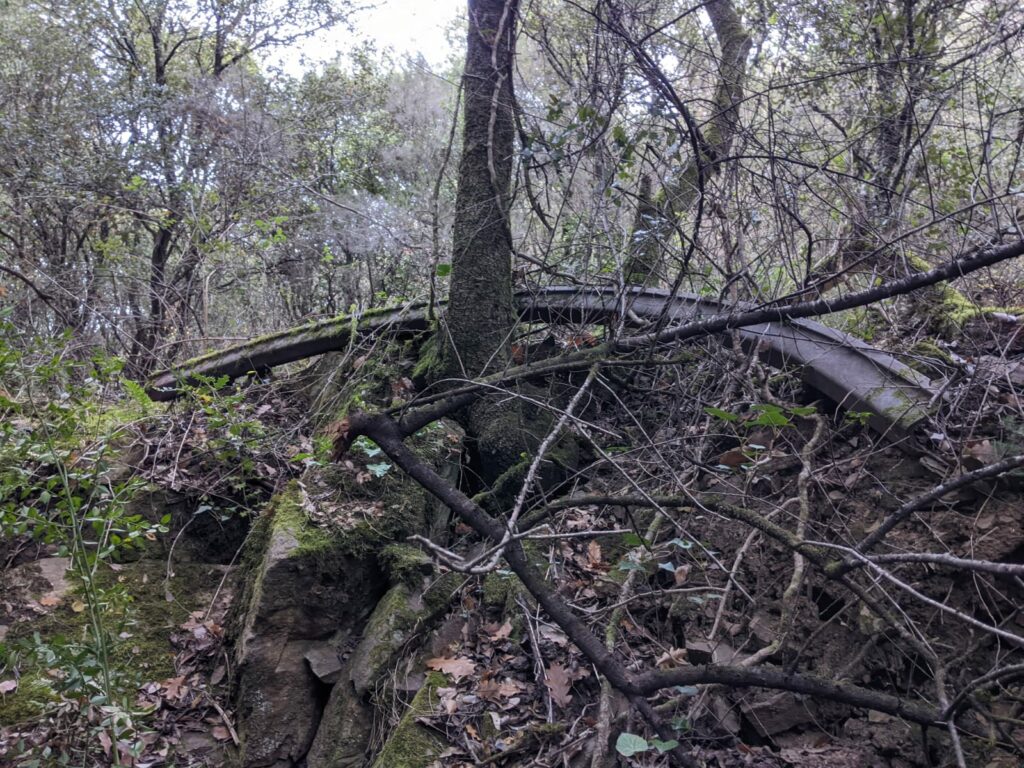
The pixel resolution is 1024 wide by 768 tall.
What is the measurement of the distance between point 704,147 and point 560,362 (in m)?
1.13

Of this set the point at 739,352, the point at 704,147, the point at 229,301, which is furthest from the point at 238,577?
the point at 229,301

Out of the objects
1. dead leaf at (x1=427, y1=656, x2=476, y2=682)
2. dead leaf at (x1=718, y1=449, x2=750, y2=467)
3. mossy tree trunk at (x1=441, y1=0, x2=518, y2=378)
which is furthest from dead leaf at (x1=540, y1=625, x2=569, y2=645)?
mossy tree trunk at (x1=441, y1=0, x2=518, y2=378)

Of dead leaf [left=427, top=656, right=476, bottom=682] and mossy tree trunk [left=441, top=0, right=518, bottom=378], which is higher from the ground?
mossy tree trunk [left=441, top=0, right=518, bottom=378]

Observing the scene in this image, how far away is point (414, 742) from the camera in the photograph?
2.69 metres

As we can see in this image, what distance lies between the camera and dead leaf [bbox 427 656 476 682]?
2955mm

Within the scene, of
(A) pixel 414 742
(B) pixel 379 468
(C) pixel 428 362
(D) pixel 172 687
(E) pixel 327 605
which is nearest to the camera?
(A) pixel 414 742

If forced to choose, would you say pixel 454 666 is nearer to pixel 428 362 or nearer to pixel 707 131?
pixel 428 362

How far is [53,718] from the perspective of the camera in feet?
9.37

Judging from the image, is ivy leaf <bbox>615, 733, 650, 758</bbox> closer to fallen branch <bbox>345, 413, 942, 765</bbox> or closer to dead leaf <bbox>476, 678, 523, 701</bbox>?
fallen branch <bbox>345, 413, 942, 765</bbox>

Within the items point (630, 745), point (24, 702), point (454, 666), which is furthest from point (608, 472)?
point (24, 702)

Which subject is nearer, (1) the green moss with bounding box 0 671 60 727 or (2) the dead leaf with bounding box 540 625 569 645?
(1) the green moss with bounding box 0 671 60 727

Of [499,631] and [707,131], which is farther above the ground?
[707,131]

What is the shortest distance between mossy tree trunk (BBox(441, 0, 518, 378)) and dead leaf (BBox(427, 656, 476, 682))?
1.59 meters

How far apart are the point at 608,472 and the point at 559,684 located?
48.5 inches
